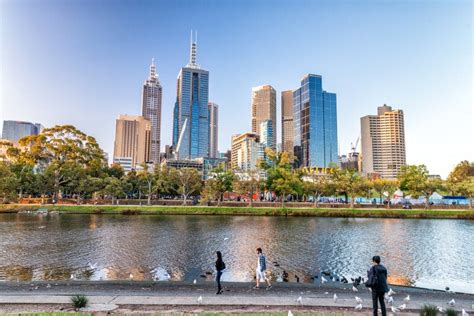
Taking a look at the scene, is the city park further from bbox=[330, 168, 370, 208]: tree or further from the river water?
the river water

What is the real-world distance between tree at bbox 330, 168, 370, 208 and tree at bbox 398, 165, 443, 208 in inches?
427

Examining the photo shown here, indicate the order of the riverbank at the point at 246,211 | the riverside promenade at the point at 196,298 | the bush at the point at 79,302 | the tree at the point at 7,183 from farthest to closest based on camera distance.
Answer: the riverbank at the point at 246,211 < the tree at the point at 7,183 < the riverside promenade at the point at 196,298 < the bush at the point at 79,302

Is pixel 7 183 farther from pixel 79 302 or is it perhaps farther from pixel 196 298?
pixel 196 298

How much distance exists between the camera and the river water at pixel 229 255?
2264 cm

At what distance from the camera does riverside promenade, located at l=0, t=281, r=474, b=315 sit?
12.6m

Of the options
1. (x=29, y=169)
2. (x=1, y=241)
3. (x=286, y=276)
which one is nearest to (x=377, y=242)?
(x=286, y=276)

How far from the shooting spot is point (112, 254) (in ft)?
96.7

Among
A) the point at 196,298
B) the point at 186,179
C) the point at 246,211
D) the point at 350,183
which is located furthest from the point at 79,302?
the point at 350,183

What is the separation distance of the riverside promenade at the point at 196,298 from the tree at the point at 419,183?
3052 inches

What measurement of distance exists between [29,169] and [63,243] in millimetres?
69371

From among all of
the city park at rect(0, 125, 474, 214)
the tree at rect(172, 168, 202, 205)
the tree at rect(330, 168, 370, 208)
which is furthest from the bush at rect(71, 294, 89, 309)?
the tree at rect(330, 168, 370, 208)

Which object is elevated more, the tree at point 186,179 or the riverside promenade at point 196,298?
the tree at point 186,179

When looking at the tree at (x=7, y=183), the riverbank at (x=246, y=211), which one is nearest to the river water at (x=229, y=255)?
the riverbank at (x=246, y=211)

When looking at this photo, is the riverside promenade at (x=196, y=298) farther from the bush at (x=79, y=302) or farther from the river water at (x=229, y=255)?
the river water at (x=229, y=255)
